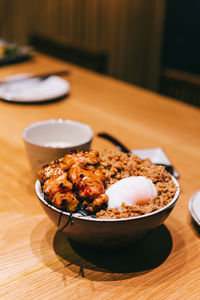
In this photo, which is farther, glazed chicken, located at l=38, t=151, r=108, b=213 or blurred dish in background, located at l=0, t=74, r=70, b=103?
blurred dish in background, located at l=0, t=74, r=70, b=103

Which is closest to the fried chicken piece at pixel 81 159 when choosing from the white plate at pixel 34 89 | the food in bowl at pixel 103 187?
the food in bowl at pixel 103 187

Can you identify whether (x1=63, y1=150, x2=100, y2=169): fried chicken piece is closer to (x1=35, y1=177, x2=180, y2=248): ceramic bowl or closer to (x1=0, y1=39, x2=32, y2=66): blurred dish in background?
(x1=35, y1=177, x2=180, y2=248): ceramic bowl

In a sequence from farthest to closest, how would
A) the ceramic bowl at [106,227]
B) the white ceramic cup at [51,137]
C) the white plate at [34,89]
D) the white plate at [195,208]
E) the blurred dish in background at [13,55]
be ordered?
1. the blurred dish in background at [13,55]
2. the white plate at [34,89]
3. the white ceramic cup at [51,137]
4. the white plate at [195,208]
5. the ceramic bowl at [106,227]

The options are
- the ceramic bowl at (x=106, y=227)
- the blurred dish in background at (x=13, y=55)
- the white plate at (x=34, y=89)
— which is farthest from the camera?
the blurred dish in background at (x=13, y=55)

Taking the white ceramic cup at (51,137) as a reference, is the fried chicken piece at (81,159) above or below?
above

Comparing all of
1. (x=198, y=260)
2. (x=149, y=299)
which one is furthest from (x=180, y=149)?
(x=149, y=299)

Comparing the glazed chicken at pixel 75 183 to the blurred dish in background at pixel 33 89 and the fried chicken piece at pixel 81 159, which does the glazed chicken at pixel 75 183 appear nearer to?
the fried chicken piece at pixel 81 159

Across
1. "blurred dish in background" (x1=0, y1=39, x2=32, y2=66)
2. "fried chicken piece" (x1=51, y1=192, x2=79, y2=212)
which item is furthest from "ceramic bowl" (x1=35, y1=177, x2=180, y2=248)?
"blurred dish in background" (x1=0, y1=39, x2=32, y2=66)

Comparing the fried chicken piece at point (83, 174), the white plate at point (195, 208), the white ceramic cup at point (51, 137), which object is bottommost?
the white plate at point (195, 208)
